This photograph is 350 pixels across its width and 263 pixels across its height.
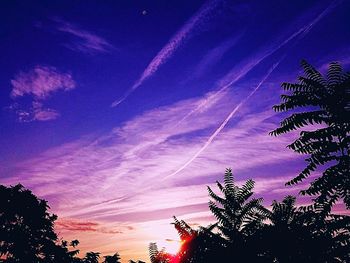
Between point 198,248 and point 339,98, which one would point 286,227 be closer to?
point 198,248

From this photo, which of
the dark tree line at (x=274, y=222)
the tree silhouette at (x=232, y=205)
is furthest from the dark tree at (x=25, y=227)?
the tree silhouette at (x=232, y=205)

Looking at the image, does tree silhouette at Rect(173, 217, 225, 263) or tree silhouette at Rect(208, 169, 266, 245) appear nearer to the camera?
tree silhouette at Rect(173, 217, 225, 263)

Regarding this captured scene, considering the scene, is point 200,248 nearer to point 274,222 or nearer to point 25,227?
point 274,222

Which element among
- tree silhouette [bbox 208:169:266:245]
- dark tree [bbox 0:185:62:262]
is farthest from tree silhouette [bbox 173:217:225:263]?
dark tree [bbox 0:185:62:262]

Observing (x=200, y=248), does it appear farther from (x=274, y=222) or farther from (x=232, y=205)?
(x=232, y=205)

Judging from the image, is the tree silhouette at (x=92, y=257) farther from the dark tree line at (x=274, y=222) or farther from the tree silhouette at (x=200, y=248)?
the tree silhouette at (x=200, y=248)

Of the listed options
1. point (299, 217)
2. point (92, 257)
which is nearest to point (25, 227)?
point (92, 257)

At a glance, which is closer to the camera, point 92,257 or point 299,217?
point 299,217

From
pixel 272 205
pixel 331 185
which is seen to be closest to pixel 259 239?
pixel 331 185

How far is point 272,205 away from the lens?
784 inches

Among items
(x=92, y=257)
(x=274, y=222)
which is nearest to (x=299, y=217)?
(x=274, y=222)

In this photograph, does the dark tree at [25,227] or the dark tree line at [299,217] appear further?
the dark tree at [25,227]

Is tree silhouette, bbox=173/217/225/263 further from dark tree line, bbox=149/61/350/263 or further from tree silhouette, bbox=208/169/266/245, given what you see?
tree silhouette, bbox=208/169/266/245

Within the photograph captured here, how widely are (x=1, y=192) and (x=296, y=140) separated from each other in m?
21.3
